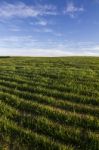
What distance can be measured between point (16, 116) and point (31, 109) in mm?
978

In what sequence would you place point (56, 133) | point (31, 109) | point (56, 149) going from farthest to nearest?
point (31, 109) → point (56, 133) → point (56, 149)

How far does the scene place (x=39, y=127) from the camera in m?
8.15

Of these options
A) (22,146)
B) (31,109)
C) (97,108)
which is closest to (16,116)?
(31,109)

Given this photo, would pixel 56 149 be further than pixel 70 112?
No

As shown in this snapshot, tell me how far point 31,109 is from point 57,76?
9.80 metres

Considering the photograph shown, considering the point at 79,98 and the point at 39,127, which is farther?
the point at 79,98

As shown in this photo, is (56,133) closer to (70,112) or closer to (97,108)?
(70,112)

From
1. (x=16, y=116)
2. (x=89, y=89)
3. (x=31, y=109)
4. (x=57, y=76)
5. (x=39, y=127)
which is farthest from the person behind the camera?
(x=57, y=76)

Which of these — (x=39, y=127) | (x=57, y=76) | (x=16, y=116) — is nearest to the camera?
(x=39, y=127)

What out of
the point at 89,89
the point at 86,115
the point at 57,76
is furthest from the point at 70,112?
the point at 57,76

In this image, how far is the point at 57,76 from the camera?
64.8 ft

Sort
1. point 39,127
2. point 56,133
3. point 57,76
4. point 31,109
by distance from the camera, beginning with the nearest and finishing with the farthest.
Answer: point 56,133 → point 39,127 → point 31,109 → point 57,76

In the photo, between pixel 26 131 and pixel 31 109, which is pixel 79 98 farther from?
pixel 26 131

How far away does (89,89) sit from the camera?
14.3m
